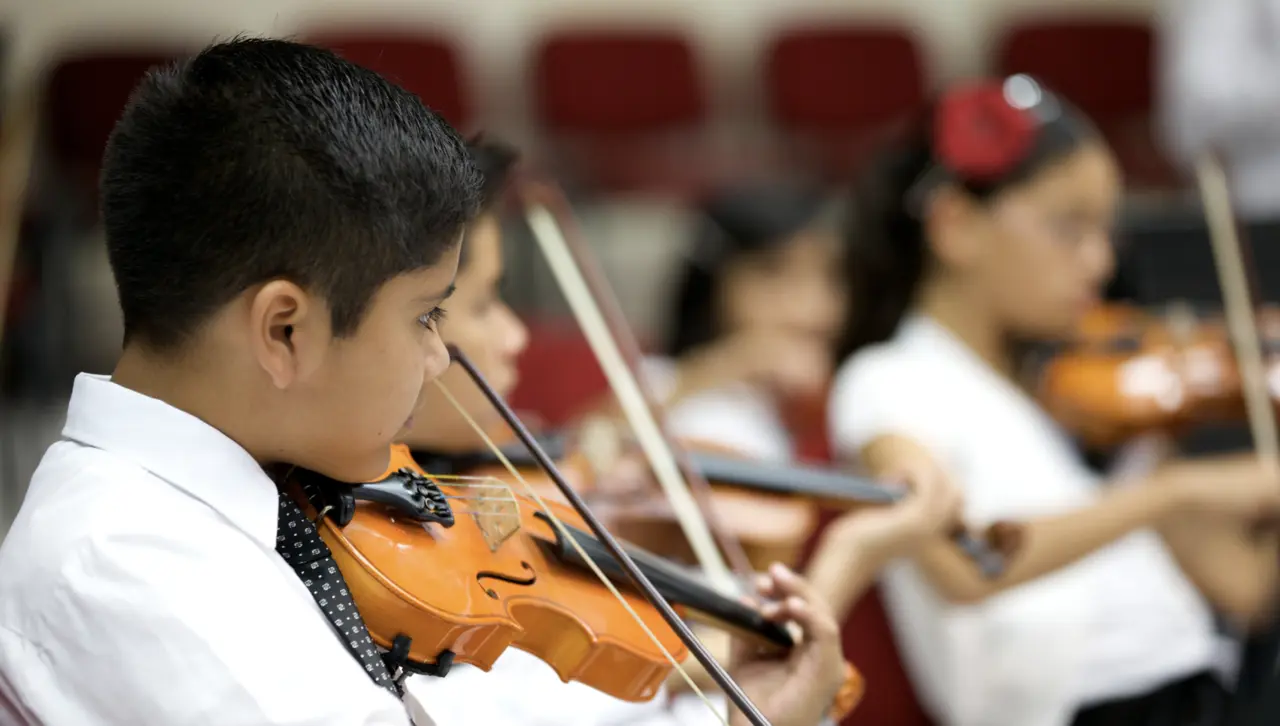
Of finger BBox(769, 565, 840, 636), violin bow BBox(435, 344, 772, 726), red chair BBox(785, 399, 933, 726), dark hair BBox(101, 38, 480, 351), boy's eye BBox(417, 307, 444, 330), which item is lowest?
red chair BBox(785, 399, 933, 726)

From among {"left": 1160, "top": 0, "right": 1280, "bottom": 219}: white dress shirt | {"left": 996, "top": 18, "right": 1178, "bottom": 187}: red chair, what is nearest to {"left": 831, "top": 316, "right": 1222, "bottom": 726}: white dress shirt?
{"left": 1160, "top": 0, "right": 1280, "bottom": 219}: white dress shirt

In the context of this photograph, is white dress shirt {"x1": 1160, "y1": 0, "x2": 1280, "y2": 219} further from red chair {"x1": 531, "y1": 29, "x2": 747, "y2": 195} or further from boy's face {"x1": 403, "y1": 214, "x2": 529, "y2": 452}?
boy's face {"x1": 403, "y1": 214, "x2": 529, "y2": 452}

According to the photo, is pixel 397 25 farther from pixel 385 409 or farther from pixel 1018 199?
pixel 385 409

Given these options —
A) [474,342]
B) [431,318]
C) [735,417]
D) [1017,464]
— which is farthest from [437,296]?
[735,417]

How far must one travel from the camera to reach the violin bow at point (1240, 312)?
1.54 meters

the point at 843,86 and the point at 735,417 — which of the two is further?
the point at 843,86

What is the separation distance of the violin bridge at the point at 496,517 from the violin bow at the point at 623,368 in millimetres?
363

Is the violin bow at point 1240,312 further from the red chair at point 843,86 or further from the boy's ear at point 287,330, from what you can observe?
the red chair at point 843,86

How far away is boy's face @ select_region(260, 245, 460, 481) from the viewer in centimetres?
65

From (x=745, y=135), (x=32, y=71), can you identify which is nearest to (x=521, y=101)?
(x=745, y=135)

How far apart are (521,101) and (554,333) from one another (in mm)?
1179

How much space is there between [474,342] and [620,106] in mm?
2319

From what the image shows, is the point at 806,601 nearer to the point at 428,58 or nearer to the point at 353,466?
the point at 353,466

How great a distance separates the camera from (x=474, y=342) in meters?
1.00
